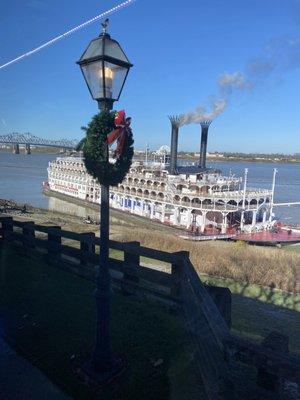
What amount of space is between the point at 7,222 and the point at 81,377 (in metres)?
6.05

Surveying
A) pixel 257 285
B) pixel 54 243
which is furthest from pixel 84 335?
pixel 257 285

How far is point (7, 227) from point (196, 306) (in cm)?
664

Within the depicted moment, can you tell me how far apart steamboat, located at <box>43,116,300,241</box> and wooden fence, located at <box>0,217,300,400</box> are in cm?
2228

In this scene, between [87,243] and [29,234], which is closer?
[87,243]

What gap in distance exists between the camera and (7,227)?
1005 centimetres

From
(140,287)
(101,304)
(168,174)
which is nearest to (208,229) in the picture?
(168,174)

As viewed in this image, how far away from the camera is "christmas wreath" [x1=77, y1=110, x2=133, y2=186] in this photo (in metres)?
4.64

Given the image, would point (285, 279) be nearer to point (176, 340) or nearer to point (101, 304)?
point (176, 340)

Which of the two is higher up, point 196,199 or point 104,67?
point 104,67

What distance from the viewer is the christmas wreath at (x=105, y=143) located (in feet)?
15.2

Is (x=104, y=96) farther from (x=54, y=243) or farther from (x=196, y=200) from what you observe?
(x=196, y=200)

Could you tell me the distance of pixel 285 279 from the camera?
1471 cm

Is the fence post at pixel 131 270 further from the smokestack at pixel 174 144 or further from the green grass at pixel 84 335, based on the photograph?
the smokestack at pixel 174 144

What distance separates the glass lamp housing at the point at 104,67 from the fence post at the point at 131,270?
109 inches
